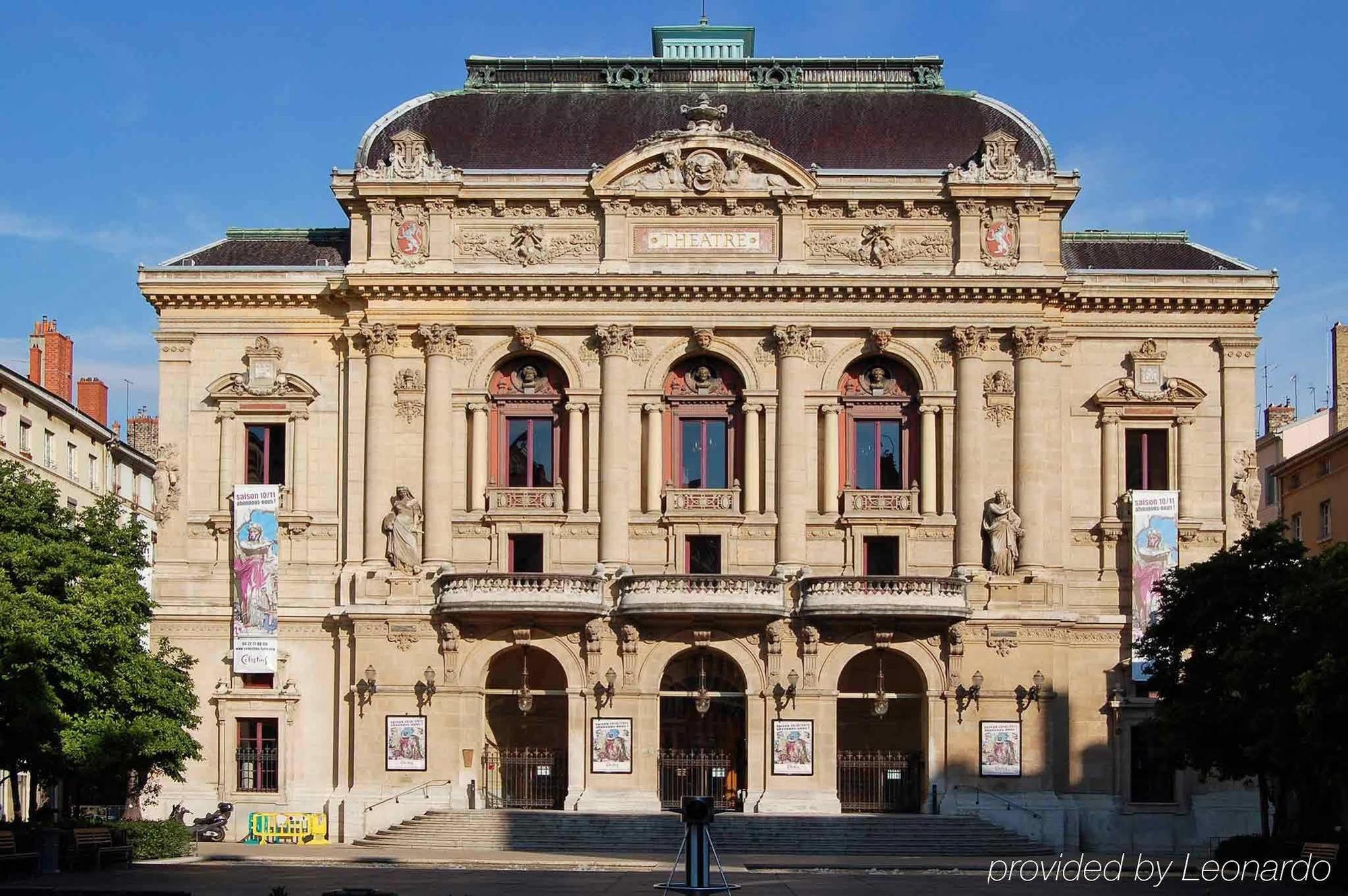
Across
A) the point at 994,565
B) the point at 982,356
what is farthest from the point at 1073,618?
the point at 982,356

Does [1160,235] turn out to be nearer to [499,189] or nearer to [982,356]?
[982,356]

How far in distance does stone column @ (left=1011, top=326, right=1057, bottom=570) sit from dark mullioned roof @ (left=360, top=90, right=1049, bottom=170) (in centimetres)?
648

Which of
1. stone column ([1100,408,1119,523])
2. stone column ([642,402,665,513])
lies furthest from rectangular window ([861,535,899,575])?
stone column ([1100,408,1119,523])

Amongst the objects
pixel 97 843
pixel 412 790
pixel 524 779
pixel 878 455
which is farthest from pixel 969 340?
pixel 97 843

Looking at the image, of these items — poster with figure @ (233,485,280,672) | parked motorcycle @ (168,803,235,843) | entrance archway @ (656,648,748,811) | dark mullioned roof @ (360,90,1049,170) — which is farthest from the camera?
dark mullioned roof @ (360,90,1049,170)

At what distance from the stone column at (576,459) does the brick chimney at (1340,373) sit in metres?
35.4

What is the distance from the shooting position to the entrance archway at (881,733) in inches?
2766

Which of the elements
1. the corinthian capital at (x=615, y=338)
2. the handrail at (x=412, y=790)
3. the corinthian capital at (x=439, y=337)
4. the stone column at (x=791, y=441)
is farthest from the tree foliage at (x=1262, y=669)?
the corinthian capital at (x=439, y=337)

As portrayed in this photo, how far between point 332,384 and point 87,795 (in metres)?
16.1

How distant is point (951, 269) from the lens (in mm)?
71688

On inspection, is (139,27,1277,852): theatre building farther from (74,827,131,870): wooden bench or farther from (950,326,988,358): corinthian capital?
Answer: (74,827,131,870): wooden bench

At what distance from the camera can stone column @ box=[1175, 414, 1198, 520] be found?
72.6m

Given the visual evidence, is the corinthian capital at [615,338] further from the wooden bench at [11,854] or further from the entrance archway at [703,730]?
the wooden bench at [11,854]

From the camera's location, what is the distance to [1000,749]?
69312 millimetres
